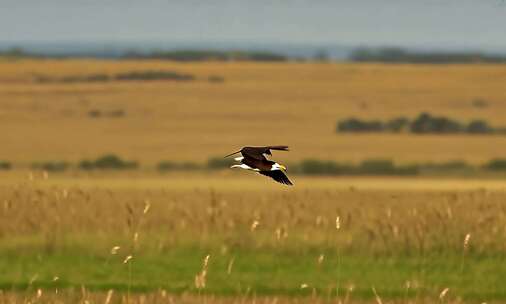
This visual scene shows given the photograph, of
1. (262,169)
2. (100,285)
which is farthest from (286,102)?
(262,169)

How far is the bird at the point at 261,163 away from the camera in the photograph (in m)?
12.2

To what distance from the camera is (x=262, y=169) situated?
12195 millimetres

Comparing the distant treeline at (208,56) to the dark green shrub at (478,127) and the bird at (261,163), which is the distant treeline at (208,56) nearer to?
the dark green shrub at (478,127)

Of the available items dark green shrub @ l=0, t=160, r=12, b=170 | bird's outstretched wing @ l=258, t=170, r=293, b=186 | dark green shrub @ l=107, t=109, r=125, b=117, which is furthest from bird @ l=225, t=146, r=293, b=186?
dark green shrub @ l=107, t=109, r=125, b=117

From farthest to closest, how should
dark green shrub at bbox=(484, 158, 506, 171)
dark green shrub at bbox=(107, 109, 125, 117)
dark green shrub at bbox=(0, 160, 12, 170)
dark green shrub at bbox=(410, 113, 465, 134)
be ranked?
dark green shrub at bbox=(107, 109, 125, 117), dark green shrub at bbox=(410, 113, 465, 134), dark green shrub at bbox=(484, 158, 506, 171), dark green shrub at bbox=(0, 160, 12, 170)

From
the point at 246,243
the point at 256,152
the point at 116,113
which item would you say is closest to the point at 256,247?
the point at 246,243

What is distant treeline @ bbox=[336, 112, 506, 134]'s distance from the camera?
64750 mm

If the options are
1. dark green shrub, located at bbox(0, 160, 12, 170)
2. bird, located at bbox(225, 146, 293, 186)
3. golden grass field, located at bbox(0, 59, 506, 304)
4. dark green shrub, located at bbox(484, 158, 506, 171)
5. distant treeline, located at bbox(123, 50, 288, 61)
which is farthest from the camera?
distant treeline, located at bbox(123, 50, 288, 61)

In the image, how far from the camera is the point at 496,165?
5094 centimetres

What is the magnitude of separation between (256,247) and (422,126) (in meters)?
44.4

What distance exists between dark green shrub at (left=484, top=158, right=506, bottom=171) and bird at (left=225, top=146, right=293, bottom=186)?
1496 inches

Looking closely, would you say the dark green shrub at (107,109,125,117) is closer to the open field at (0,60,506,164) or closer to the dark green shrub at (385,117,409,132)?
the open field at (0,60,506,164)

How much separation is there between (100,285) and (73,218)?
12.4ft

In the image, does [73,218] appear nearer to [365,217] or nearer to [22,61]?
[365,217]
